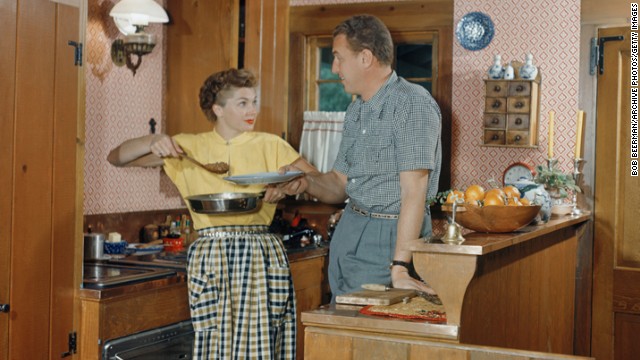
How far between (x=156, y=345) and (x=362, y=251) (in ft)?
3.89

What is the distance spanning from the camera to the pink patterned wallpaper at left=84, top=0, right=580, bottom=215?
4699mm

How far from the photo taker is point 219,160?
3713 mm

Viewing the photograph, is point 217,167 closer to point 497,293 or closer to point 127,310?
point 127,310

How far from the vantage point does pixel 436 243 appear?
2.27 metres

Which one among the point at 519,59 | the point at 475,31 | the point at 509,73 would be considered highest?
the point at 475,31

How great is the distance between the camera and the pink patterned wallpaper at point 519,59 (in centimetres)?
526

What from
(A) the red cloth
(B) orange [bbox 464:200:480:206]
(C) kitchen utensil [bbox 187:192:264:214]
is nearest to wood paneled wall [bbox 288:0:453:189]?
(C) kitchen utensil [bbox 187:192:264:214]

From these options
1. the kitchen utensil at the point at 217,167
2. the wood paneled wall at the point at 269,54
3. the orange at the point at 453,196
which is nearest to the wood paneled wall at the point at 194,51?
the wood paneled wall at the point at 269,54

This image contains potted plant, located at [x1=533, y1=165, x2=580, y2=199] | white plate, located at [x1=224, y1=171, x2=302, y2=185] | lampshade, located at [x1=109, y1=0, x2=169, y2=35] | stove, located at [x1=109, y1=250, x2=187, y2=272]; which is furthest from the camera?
potted plant, located at [x1=533, y1=165, x2=580, y2=199]

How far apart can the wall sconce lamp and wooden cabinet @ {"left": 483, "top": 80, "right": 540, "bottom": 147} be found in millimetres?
2180

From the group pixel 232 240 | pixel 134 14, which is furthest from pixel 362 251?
pixel 134 14

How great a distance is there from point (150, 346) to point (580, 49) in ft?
11.3

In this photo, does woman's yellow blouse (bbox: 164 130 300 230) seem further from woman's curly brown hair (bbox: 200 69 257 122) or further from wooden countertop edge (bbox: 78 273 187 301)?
wooden countertop edge (bbox: 78 273 187 301)

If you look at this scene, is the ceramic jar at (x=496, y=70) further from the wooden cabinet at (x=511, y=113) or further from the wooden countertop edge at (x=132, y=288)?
the wooden countertop edge at (x=132, y=288)
